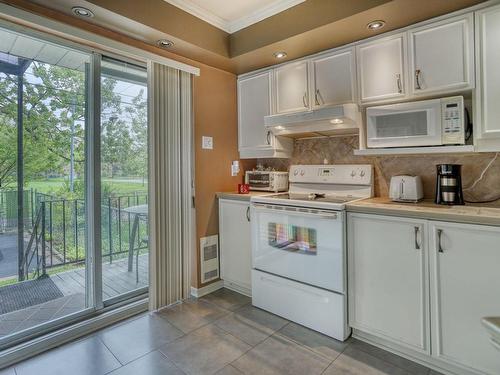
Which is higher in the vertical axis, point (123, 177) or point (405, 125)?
point (405, 125)

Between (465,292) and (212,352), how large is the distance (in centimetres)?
163

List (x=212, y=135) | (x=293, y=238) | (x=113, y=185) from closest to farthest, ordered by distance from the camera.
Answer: (x=293, y=238) < (x=113, y=185) < (x=212, y=135)

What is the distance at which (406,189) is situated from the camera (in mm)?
2135

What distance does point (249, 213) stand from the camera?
9.04 ft

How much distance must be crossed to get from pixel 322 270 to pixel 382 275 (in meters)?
0.41

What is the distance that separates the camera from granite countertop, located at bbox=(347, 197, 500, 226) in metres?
1.58

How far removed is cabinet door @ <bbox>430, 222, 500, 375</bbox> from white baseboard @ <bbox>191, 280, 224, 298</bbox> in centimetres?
195

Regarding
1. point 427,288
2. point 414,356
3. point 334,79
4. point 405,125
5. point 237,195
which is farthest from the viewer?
point 237,195

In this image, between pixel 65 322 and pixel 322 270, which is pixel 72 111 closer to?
pixel 65 322

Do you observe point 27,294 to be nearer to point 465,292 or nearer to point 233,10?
point 233,10

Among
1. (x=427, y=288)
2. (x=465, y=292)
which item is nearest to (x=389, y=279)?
(x=427, y=288)

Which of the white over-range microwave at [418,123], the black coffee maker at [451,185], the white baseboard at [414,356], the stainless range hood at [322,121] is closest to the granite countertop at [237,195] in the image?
the stainless range hood at [322,121]

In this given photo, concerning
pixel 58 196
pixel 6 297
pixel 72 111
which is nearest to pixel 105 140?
pixel 72 111

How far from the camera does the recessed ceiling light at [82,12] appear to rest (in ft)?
6.32
